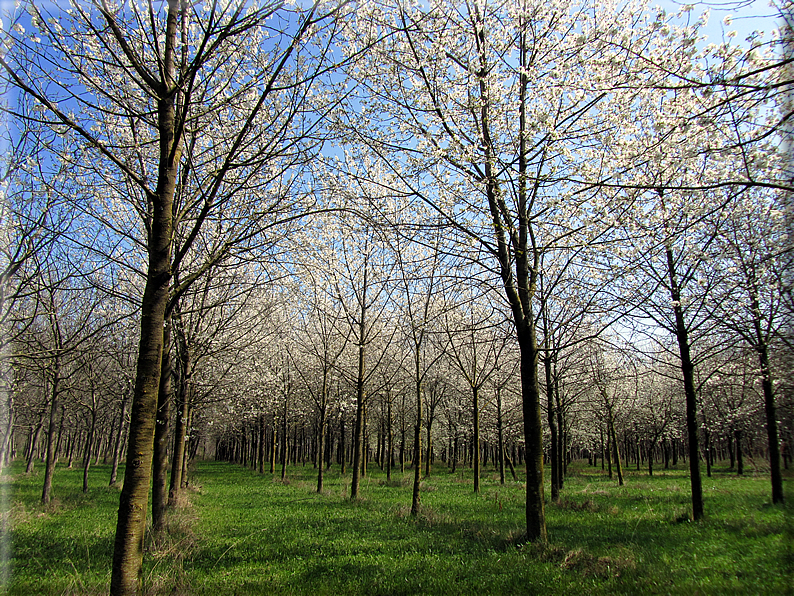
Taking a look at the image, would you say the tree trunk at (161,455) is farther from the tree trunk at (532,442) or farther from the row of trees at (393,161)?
the tree trunk at (532,442)

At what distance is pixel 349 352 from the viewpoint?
25.6 m

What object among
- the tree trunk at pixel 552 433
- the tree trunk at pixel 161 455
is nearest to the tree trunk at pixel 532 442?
the tree trunk at pixel 552 433

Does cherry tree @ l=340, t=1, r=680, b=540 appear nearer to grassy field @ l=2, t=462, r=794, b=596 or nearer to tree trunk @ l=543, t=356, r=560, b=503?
grassy field @ l=2, t=462, r=794, b=596

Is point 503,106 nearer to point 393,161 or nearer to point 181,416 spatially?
point 393,161

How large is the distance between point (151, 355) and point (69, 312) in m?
14.9

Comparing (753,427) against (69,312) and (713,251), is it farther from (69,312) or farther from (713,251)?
(69,312)

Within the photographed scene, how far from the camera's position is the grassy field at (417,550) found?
4879 millimetres

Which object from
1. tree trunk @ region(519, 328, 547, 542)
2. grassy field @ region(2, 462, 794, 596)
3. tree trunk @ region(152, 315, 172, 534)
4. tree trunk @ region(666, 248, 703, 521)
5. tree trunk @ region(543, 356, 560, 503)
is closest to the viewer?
grassy field @ region(2, 462, 794, 596)

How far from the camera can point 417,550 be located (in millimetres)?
6832

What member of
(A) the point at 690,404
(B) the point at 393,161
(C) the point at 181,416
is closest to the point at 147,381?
(B) the point at 393,161

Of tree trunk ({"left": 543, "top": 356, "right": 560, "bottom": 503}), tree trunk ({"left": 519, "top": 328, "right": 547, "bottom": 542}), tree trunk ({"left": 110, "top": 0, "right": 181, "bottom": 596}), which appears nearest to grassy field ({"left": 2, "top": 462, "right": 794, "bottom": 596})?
tree trunk ({"left": 519, "top": 328, "right": 547, "bottom": 542})

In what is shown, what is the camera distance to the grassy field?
4.88 metres

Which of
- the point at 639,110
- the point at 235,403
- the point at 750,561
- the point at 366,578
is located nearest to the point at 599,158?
the point at 639,110

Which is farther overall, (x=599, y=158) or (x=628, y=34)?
(x=599, y=158)
